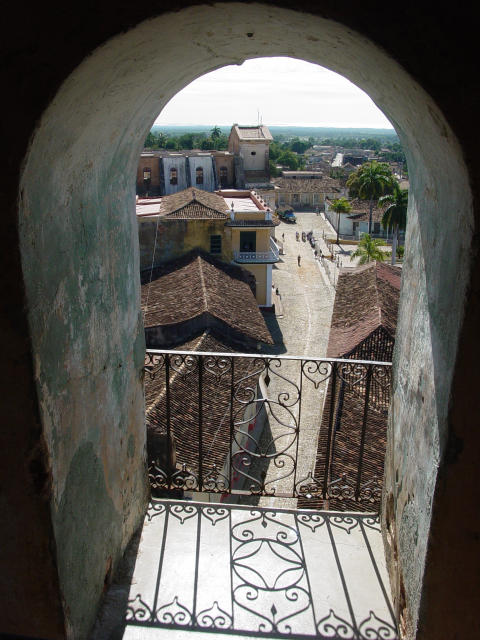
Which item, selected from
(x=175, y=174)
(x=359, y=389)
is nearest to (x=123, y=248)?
(x=359, y=389)

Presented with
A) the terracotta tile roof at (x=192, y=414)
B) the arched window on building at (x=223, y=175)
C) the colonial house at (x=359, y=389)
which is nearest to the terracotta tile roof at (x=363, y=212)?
the arched window on building at (x=223, y=175)

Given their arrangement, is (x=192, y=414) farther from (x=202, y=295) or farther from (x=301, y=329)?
(x=301, y=329)

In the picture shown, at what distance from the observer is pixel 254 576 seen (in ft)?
12.3

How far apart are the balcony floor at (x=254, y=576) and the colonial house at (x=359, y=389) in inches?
22.5

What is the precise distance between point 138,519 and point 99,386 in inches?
53.1

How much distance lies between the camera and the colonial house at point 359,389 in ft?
16.1

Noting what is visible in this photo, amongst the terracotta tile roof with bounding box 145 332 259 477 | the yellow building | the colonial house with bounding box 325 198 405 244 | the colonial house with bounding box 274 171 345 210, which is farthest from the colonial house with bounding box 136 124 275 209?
the terracotta tile roof with bounding box 145 332 259 477

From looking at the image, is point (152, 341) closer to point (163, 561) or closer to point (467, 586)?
point (163, 561)

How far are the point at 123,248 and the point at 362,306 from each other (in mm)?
14456

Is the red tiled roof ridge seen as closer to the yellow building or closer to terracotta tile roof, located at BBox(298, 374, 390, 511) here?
terracotta tile roof, located at BBox(298, 374, 390, 511)

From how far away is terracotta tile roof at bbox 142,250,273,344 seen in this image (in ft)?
54.4

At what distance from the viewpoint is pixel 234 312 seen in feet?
58.4

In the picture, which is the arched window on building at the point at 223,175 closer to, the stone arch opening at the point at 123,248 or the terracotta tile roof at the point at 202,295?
the terracotta tile roof at the point at 202,295

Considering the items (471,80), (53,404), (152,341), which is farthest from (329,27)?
(152,341)
